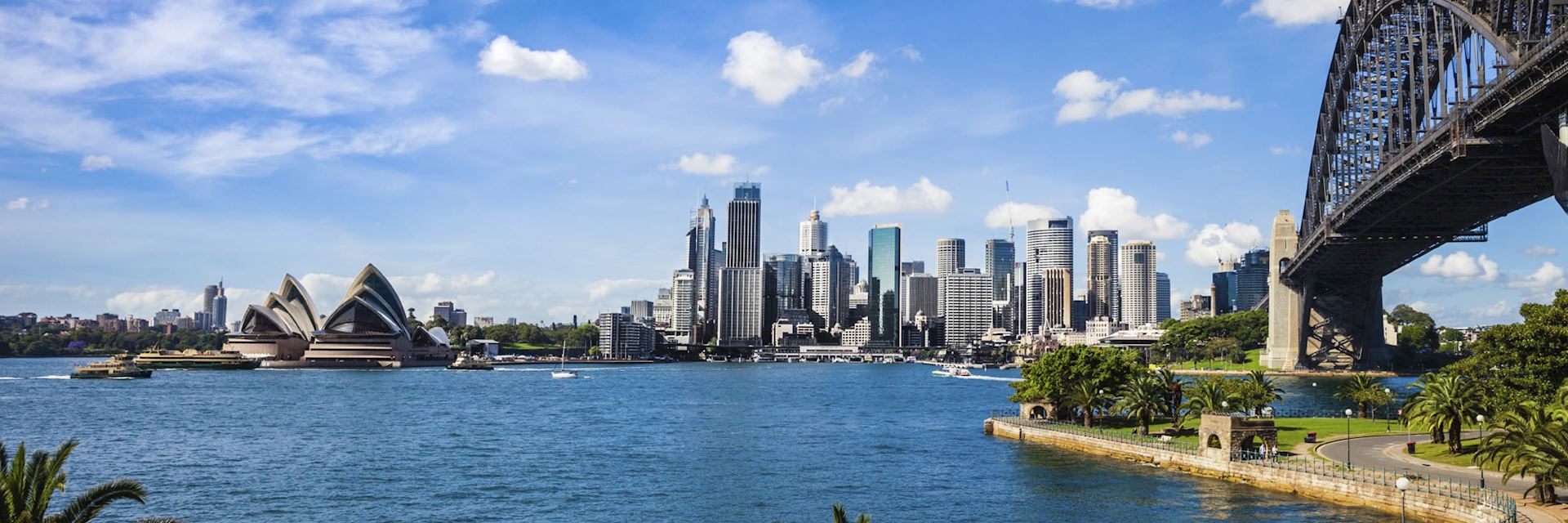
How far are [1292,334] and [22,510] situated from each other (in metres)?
147

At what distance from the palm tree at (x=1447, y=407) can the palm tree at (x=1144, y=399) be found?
13411 millimetres

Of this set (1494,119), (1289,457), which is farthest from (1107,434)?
(1494,119)

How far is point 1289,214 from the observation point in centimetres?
14150

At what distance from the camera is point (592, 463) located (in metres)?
63.3

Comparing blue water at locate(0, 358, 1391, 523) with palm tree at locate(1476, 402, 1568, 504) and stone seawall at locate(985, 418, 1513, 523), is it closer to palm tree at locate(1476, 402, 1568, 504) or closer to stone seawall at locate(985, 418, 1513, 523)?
stone seawall at locate(985, 418, 1513, 523)

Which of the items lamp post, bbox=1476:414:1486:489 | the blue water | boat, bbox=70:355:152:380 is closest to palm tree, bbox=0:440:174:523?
the blue water

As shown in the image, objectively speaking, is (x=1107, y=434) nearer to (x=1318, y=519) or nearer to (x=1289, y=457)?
(x=1289, y=457)

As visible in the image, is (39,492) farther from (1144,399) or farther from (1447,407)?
(1144,399)

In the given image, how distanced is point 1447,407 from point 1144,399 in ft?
53.9

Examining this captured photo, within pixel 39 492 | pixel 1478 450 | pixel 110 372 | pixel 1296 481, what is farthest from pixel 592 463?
pixel 110 372

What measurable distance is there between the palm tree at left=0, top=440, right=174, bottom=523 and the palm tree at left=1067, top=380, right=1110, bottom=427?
55847mm

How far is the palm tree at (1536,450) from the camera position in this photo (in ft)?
114

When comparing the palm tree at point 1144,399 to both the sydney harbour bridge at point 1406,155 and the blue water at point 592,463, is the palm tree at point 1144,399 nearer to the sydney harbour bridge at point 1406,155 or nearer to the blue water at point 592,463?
the blue water at point 592,463

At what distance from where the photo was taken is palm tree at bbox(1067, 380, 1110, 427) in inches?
2712
